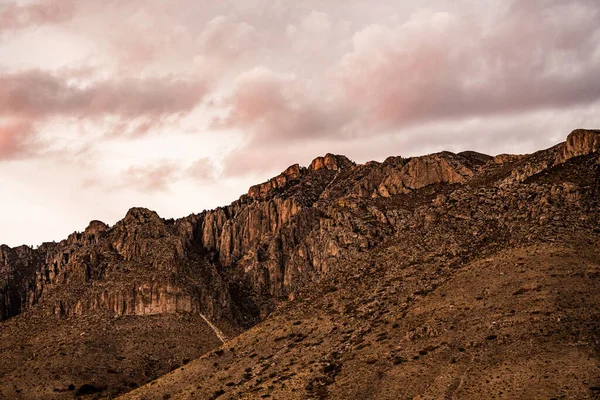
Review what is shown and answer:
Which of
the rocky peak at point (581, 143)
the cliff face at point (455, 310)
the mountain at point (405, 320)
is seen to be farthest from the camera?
the rocky peak at point (581, 143)

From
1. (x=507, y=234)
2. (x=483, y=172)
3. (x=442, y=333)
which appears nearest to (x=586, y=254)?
(x=507, y=234)

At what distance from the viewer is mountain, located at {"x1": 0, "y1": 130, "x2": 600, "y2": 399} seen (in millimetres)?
92188

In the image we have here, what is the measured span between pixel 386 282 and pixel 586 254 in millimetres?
42302

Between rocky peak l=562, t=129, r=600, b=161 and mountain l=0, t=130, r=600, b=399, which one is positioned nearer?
mountain l=0, t=130, r=600, b=399

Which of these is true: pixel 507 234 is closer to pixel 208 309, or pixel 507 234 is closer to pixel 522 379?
pixel 522 379

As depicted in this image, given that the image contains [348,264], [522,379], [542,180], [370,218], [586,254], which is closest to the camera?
[522,379]

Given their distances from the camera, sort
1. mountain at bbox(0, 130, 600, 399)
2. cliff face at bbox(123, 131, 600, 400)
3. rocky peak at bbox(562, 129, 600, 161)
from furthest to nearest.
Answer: rocky peak at bbox(562, 129, 600, 161) → mountain at bbox(0, 130, 600, 399) → cliff face at bbox(123, 131, 600, 400)

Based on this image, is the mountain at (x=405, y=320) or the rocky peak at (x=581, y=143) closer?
the mountain at (x=405, y=320)

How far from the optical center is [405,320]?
11769 cm

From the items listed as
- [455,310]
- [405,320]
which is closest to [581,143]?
[455,310]

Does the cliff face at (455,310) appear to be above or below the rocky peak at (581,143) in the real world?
below

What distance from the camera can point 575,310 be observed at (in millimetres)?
97250

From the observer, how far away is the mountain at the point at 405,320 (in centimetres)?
9219

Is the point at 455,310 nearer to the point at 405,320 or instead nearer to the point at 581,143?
the point at 405,320
